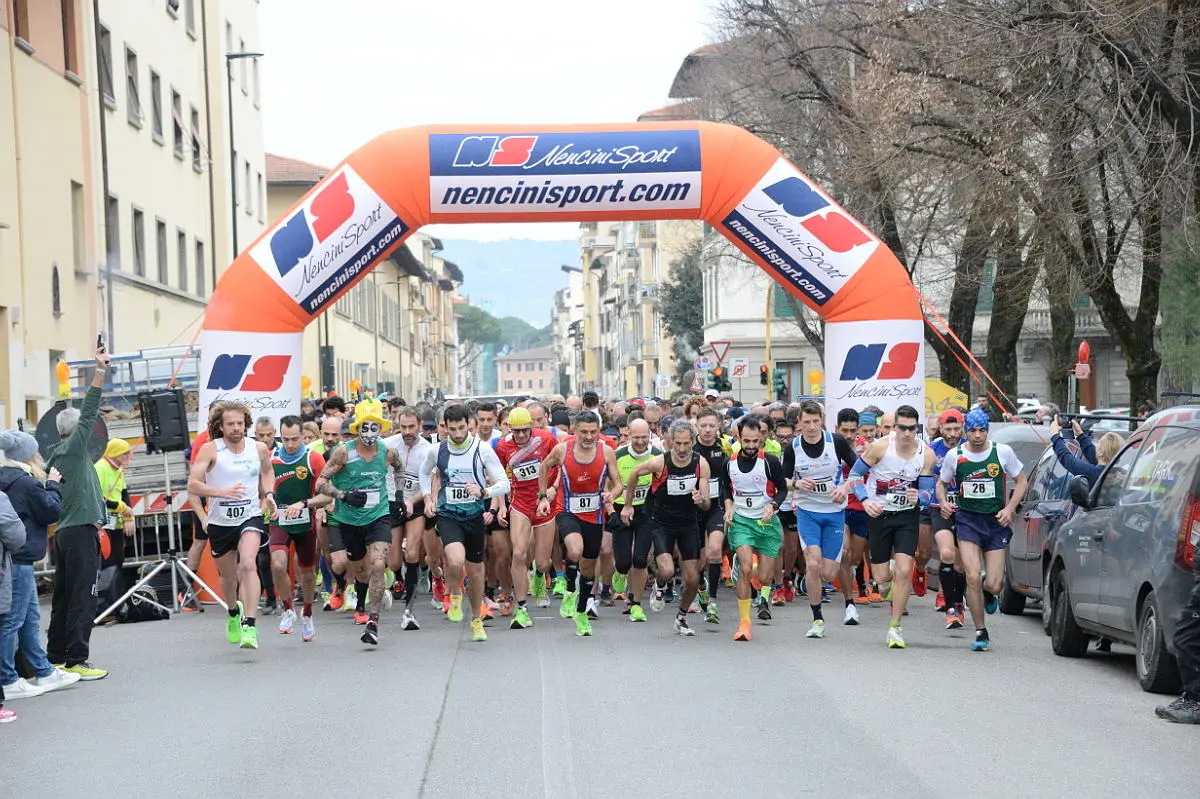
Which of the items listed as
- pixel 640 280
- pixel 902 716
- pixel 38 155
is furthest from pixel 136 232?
pixel 640 280

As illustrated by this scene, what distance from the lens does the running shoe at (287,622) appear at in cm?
1345

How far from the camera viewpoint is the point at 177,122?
36594 millimetres

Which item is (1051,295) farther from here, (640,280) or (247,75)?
(640,280)

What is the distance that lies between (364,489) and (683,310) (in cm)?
6424

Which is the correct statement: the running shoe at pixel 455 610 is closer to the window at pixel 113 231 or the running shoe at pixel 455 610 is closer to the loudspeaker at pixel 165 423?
the loudspeaker at pixel 165 423

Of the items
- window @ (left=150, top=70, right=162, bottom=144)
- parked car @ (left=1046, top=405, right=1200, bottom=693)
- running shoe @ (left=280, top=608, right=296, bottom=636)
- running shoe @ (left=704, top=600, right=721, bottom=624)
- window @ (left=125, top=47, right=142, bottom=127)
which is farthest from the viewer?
window @ (left=150, top=70, right=162, bottom=144)

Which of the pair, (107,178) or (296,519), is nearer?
(296,519)

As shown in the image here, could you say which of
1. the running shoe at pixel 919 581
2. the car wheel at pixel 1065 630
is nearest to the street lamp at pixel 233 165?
the running shoe at pixel 919 581

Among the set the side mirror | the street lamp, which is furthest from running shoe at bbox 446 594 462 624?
the street lamp

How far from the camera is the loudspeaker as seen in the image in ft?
50.0

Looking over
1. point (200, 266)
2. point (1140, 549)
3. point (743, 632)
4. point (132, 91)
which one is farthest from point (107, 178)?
point (1140, 549)

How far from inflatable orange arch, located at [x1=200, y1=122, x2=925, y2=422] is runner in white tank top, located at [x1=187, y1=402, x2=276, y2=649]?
15.9ft

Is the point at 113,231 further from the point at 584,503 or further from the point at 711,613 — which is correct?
the point at 711,613

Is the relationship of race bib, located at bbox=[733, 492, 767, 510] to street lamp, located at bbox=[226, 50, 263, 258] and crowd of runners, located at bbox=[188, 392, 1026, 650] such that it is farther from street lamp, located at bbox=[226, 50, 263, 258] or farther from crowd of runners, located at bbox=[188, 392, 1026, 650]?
street lamp, located at bbox=[226, 50, 263, 258]
